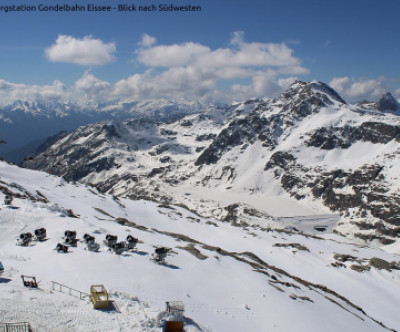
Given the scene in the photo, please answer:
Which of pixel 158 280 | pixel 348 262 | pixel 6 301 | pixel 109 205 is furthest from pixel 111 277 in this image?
pixel 109 205

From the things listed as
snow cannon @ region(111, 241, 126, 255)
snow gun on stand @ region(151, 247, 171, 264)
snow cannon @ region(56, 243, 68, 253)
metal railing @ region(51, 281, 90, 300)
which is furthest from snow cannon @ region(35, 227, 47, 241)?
metal railing @ region(51, 281, 90, 300)

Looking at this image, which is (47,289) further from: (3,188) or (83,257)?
(3,188)

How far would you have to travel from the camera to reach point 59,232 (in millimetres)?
46938

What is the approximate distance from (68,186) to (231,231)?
63.0 meters

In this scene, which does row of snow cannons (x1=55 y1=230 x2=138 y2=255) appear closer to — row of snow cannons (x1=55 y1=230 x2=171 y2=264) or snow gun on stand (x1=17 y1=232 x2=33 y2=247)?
row of snow cannons (x1=55 y1=230 x2=171 y2=264)

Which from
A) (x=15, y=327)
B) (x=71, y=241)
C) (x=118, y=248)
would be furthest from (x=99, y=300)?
(x=71, y=241)

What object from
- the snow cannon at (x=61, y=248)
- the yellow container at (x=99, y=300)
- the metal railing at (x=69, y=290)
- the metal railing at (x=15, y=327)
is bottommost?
the snow cannon at (x=61, y=248)

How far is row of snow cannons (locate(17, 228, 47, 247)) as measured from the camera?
134ft

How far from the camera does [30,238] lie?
1635 inches

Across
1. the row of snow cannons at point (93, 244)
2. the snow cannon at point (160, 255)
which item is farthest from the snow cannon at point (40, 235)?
the snow cannon at point (160, 255)

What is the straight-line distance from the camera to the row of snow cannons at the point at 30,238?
1604 inches

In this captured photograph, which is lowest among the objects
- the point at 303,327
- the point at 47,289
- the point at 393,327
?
the point at 393,327

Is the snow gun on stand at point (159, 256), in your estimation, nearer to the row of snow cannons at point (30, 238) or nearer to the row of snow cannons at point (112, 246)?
the row of snow cannons at point (112, 246)

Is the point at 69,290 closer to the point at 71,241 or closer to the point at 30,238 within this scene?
the point at 71,241
